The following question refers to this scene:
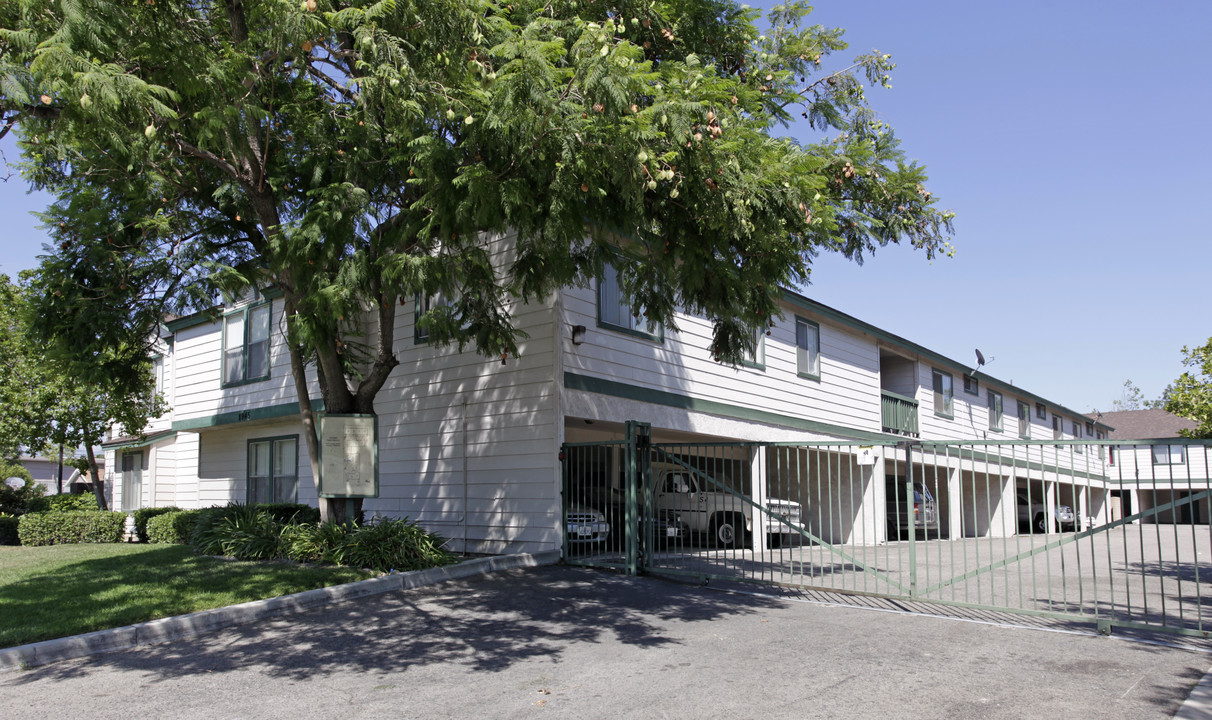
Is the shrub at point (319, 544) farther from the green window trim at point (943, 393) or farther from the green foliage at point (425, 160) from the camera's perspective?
the green window trim at point (943, 393)

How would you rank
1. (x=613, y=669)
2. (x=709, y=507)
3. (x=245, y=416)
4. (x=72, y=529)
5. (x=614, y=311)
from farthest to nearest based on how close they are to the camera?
(x=245, y=416), (x=72, y=529), (x=709, y=507), (x=614, y=311), (x=613, y=669)

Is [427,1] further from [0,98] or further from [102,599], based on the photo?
[102,599]

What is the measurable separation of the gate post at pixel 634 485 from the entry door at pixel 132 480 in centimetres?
1830

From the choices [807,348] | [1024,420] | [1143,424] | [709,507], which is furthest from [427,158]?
[1143,424]

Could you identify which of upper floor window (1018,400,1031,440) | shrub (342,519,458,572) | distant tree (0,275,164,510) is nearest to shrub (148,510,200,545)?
distant tree (0,275,164,510)

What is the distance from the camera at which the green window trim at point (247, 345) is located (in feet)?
62.4

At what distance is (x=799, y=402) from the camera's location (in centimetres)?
1892

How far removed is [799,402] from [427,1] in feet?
43.9

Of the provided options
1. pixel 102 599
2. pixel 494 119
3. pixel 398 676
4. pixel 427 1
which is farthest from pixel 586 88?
pixel 102 599

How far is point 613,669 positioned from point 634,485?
191 inches

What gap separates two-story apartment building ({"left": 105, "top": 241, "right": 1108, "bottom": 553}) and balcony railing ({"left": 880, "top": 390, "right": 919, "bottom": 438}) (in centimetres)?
6

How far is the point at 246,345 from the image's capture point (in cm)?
1947

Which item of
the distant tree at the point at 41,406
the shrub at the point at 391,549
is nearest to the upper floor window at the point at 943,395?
the shrub at the point at 391,549

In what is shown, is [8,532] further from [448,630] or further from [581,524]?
[448,630]
